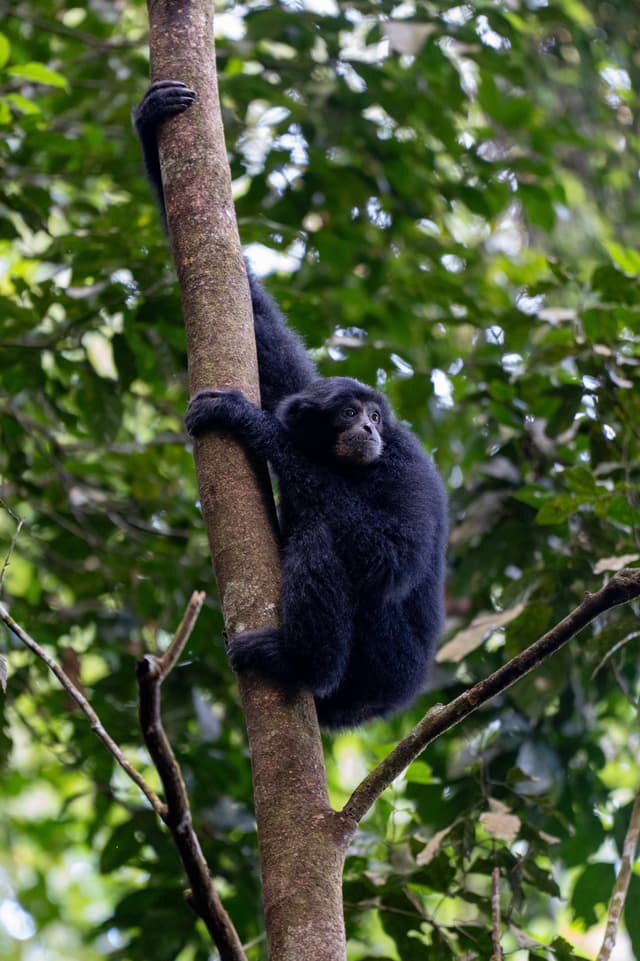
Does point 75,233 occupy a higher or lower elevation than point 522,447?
higher

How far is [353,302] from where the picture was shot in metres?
8.38

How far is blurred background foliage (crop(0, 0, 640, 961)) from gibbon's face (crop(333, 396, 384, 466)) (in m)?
0.89

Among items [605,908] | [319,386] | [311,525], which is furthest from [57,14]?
Result: [605,908]

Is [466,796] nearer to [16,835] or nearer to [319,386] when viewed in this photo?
[319,386]

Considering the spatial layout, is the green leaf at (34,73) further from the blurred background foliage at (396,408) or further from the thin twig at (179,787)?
the thin twig at (179,787)

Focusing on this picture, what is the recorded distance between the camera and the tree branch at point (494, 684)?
9.71 feet

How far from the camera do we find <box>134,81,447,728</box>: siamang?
4285 millimetres

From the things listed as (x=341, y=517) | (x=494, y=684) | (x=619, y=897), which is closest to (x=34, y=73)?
(x=341, y=517)

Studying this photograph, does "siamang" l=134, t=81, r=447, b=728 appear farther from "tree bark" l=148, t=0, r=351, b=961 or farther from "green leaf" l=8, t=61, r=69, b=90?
"green leaf" l=8, t=61, r=69, b=90

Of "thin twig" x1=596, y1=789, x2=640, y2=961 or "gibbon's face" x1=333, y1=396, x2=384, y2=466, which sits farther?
"gibbon's face" x1=333, y1=396, x2=384, y2=466

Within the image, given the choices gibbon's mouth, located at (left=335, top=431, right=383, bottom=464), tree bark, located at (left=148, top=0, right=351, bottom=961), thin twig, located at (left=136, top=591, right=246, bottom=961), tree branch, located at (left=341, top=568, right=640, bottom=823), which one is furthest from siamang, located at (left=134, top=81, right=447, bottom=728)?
thin twig, located at (left=136, top=591, right=246, bottom=961)

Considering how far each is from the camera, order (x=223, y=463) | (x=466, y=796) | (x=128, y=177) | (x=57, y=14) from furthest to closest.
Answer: (x=57, y=14), (x=128, y=177), (x=466, y=796), (x=223, y=463)

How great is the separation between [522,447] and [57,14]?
5406 mm

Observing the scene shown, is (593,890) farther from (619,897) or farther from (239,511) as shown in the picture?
(239,511)
